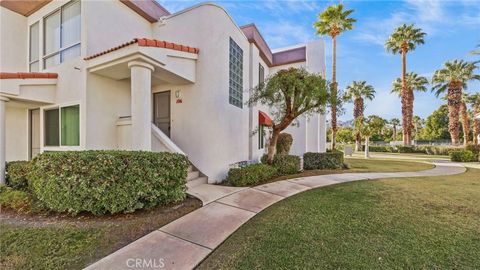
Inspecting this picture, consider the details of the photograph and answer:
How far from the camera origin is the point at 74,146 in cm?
720

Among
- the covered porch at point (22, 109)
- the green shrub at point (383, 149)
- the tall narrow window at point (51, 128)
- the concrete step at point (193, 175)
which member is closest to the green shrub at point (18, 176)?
the covered porch at point (22, 109)

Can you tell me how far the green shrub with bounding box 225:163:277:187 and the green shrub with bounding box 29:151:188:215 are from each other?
3257 millimetres

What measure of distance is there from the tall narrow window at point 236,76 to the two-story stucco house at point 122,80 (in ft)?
0.15

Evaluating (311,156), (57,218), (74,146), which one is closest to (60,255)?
(57,218)

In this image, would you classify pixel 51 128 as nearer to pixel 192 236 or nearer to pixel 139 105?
pixel 139 105

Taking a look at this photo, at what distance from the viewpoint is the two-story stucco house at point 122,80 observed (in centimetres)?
677

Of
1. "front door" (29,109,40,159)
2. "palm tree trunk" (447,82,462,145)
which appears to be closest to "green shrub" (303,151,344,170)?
"front door" (29,109,40,159)

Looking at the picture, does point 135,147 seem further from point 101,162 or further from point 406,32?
point 406,32

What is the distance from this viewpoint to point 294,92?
337 inches

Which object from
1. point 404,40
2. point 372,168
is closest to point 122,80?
point 372,168

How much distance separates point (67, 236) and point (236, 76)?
7.91m

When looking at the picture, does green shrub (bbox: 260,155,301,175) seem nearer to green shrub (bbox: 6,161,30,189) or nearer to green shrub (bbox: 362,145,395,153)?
green shrub (bbox: 6,161,30,189)

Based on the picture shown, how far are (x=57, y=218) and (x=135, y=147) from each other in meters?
2.27

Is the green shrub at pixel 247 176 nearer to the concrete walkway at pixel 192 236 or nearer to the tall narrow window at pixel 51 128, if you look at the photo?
the concrete walkway at pixel 192 236
